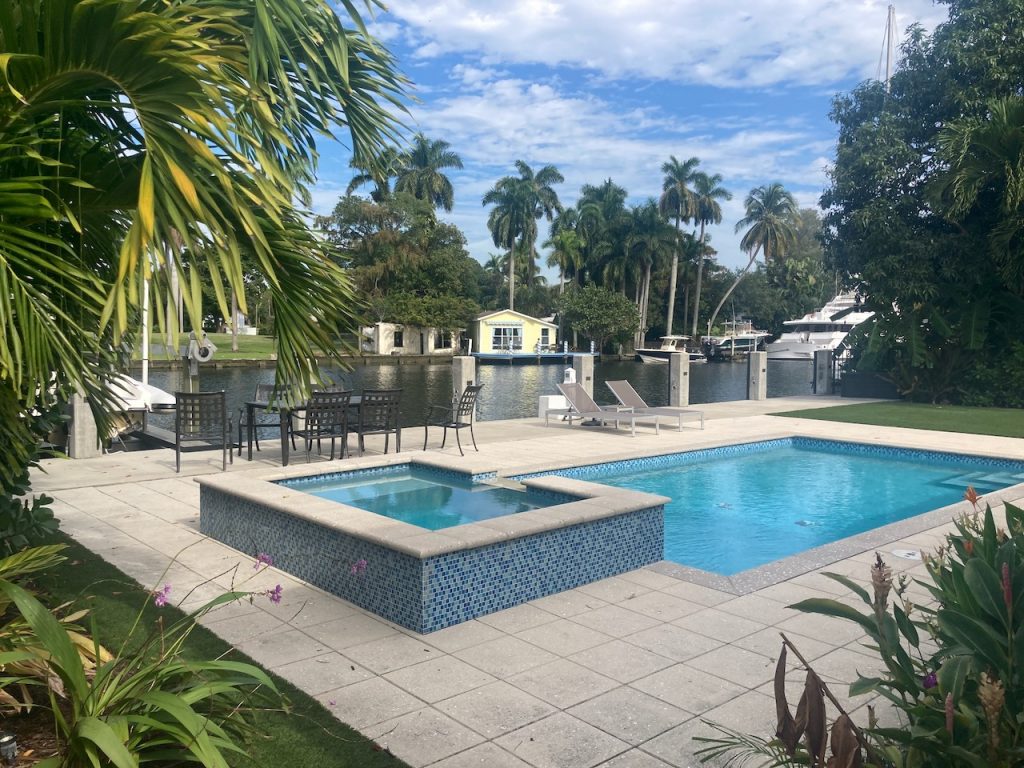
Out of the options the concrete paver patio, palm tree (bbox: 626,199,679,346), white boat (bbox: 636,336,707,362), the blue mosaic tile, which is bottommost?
the concrete paver patio

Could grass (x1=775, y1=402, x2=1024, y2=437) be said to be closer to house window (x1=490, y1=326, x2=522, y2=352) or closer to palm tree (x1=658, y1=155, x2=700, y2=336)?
house window (x1=490, y1=326, x2=522, y2=352)

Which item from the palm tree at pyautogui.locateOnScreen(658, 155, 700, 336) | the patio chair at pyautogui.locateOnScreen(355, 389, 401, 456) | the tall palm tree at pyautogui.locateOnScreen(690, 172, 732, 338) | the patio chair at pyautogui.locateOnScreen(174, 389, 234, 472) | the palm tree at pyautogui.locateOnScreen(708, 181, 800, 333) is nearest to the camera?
the patio chair at pyautogui.locateOnScreen(174, 389, 234, 472)

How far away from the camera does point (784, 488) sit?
413 inches

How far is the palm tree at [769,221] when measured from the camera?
6312 cm

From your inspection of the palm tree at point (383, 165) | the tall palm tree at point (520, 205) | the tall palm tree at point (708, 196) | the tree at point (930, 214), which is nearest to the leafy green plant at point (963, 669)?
the palm tree at point (383, 165)

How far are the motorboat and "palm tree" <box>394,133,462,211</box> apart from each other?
22.3m

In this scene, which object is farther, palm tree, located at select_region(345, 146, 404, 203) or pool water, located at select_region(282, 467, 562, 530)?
pool water, located at select_region(282, 467, 562, 530)

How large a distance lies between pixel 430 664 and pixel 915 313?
18604mm

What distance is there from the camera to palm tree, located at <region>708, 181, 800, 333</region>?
63.1m

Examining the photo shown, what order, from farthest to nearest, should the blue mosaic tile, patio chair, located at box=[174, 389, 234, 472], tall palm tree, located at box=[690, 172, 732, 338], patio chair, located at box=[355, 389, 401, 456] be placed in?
tall palm tree, located at box=[690, 172, 732, 338] < patio chair, located at box=[355, 389, 401, 456] < patio chair, located at box=[174, 389, 234, 472] < the blue mosaic tile

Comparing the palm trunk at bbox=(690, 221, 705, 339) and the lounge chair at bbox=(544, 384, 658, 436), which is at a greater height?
the palm trunk at bbox=(690, 221, 705, 339)

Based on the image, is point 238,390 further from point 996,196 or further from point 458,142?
point 458,142

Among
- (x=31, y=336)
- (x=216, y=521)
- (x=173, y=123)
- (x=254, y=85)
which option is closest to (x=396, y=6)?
(x=254, y=85)

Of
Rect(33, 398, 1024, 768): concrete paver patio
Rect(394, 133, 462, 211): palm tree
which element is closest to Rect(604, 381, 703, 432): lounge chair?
Rect(33, 398, 1024, 768): concrete paver patio
